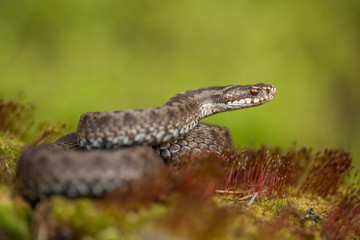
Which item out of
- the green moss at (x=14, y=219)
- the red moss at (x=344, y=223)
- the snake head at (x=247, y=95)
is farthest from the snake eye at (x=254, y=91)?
the green moss at (x=14, y=219)

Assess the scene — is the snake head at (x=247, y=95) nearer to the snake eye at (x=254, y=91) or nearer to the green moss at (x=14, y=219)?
the snake eye at (x=254, y=91)

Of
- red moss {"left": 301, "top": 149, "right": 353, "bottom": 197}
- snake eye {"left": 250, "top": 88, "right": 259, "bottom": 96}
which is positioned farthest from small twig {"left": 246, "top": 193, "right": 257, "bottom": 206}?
snake eye {"left": 250, "top": 88, "right": 259, "bottom": 96}

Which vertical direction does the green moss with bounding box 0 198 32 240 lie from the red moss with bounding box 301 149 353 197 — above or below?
above

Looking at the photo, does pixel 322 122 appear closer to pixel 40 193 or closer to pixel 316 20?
pixel 316 20

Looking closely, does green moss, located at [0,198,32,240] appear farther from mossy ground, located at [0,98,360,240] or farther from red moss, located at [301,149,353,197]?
red moss, located at [301,149,353,197]

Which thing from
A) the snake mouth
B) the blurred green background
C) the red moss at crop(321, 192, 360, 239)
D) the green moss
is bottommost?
the red moss at crop(321, 192, 360, 239)

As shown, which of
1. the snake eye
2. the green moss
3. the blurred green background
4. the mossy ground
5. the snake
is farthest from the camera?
the blurred green background
